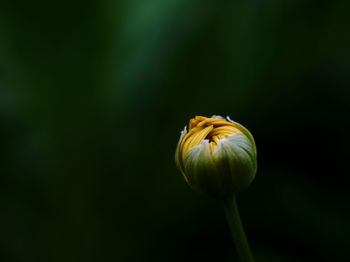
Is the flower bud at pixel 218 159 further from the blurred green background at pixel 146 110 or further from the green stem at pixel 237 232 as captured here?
the blurred green background at pixel 146 110

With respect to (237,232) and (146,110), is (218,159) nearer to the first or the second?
(237,232)

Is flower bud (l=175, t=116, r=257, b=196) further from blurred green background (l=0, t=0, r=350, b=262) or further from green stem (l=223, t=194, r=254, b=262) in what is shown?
blurred green background (l=0, t=0, r=350, b=262)

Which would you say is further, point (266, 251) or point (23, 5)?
point (23, 5)

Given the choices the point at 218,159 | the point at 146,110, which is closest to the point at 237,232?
the point at 218,159

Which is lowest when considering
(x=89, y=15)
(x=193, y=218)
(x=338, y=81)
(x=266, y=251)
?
(x=266, y=251)

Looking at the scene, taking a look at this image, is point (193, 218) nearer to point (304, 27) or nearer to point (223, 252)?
point (223, 252)

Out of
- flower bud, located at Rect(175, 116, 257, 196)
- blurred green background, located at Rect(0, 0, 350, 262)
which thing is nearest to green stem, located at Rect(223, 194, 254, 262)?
flower bud, located at Rect(175, 116, 257, 196)

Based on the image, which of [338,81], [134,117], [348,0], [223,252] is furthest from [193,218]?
[348,0]
